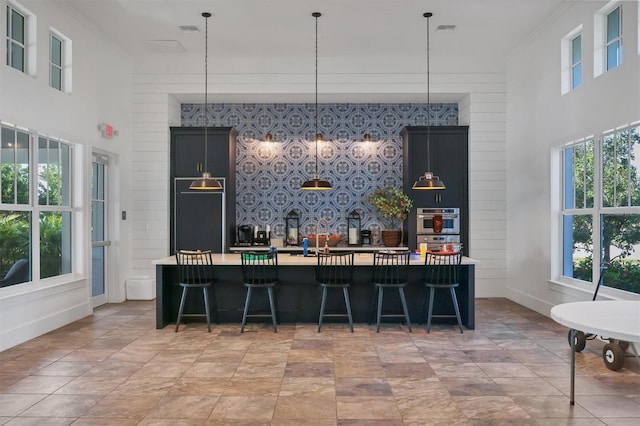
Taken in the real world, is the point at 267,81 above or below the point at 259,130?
above

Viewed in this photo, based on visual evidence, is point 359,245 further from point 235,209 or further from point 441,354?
point 441,354

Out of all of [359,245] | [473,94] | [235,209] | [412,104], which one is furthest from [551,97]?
[235,209]

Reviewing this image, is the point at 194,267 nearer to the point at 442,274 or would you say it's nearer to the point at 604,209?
the point at 442,274

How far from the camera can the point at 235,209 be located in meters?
8.09

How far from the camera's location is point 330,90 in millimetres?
7562

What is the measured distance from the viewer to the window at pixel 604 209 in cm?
473

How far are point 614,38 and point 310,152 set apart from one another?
14.9 feet

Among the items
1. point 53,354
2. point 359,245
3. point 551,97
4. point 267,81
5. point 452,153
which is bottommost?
point 53,354

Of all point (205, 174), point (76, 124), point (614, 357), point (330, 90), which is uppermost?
point (330, 90)

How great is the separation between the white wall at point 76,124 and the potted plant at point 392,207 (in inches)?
153

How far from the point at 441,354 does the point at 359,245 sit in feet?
11.2

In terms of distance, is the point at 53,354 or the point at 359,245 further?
the point at 359,245

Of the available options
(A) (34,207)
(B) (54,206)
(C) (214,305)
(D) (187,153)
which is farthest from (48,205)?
(D) (187,153)

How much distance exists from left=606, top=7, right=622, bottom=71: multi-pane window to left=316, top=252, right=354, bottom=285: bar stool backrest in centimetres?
335
